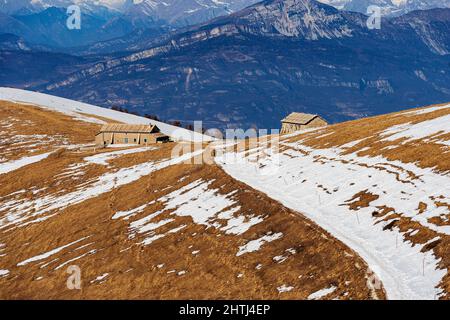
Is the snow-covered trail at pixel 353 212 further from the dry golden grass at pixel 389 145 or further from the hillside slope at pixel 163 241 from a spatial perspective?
the dry golden grass at pixel 389 145

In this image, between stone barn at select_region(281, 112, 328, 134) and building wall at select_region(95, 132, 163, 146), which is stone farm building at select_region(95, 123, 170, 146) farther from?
stone barn at select_region(281, 112, 328, 134)

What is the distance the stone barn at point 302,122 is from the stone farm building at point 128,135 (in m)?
35.1

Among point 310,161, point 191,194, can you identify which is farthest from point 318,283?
point 310,161

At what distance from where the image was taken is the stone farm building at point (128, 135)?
13550 centimetres

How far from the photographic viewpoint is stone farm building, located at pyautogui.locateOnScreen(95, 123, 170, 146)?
445 feet

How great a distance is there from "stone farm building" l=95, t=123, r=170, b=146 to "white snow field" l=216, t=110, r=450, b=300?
6242cm

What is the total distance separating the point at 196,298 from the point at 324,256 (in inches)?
340

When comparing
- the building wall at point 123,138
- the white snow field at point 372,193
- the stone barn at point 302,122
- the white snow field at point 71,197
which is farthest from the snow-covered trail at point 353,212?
the stone barn at point 302,122

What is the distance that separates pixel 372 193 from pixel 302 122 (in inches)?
4002

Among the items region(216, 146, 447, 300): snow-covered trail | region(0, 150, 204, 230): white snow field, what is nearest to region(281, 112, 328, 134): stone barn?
region(0, 150, 204, 230): white snow field

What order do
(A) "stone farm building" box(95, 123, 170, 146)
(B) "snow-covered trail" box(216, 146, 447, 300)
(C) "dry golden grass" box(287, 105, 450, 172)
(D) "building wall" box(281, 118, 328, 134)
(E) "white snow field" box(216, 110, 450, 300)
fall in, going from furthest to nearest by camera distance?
(D) "building wall" box(281, 118, 328, 134) → (A) "stone farm building" box(95, 123, 170, 146) → (C) "dry golden grass" box(287, 105, 450, 172) → (E) "white snow field" box(216, 110, 450, 300) → (B) "snow-covered trail" box(216, 146, 447, 300)

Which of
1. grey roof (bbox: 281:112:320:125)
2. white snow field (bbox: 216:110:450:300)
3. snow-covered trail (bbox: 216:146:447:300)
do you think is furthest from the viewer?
grey roof (bbox: 281:112:320:125)

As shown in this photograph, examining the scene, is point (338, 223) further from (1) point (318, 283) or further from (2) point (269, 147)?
(2) point (269, 147)

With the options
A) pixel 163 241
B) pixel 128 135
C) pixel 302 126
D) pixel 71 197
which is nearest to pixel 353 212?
pixel 163 241
